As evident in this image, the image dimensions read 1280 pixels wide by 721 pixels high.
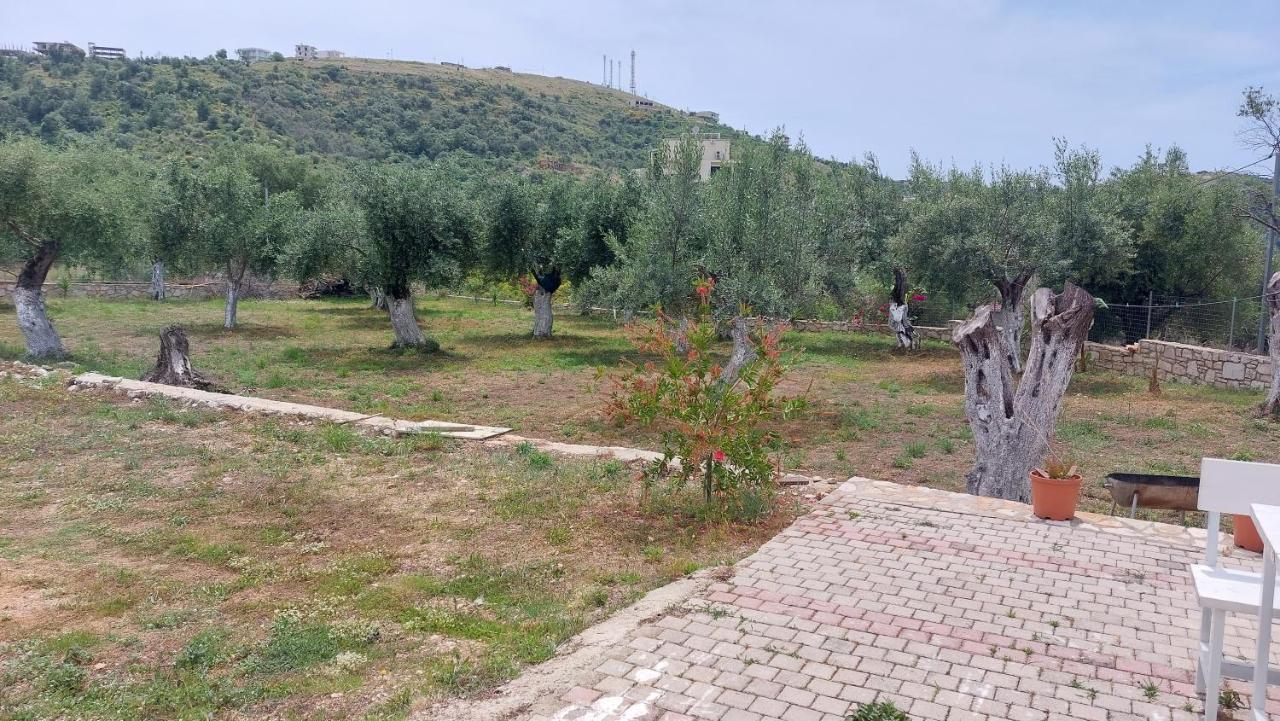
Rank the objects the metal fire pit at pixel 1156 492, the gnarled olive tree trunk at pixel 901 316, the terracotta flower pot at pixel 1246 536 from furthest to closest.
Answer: the gnarled olive tree trunk at pixel 901 316 → the metal fire pit at pixel 1156 492 → the terracotta flower pot at pixel 1246 536

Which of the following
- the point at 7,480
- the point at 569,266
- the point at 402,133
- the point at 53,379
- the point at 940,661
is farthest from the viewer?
the point at 402,133

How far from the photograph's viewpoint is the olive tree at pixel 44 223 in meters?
15.3

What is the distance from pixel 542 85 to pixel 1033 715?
280 feet

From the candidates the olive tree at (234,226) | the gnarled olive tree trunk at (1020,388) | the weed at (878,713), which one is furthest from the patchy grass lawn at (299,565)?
the olive tree at (234,226)

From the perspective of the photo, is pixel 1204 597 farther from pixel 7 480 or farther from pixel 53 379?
pixel 53 379

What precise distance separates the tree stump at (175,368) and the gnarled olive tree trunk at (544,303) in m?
10.3

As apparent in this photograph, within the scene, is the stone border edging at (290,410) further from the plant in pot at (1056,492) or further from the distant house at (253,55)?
the distant house at (253,55)

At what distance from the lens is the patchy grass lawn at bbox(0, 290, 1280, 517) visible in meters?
10.8

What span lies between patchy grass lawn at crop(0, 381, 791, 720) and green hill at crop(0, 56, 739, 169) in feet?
119

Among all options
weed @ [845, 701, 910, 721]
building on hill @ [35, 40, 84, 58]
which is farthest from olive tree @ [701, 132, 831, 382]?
building on hill @ [35, 40, 84, 58]

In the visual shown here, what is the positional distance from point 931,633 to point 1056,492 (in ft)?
8.87

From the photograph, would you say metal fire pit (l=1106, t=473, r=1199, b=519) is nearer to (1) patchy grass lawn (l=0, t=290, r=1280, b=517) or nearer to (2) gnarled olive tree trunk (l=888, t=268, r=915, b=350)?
(1) patchy grass lawn (l=0, t=290, r=1280, b=517)

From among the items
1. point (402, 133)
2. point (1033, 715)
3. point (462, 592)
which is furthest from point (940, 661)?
point (402, 133)

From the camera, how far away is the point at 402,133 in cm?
5641
